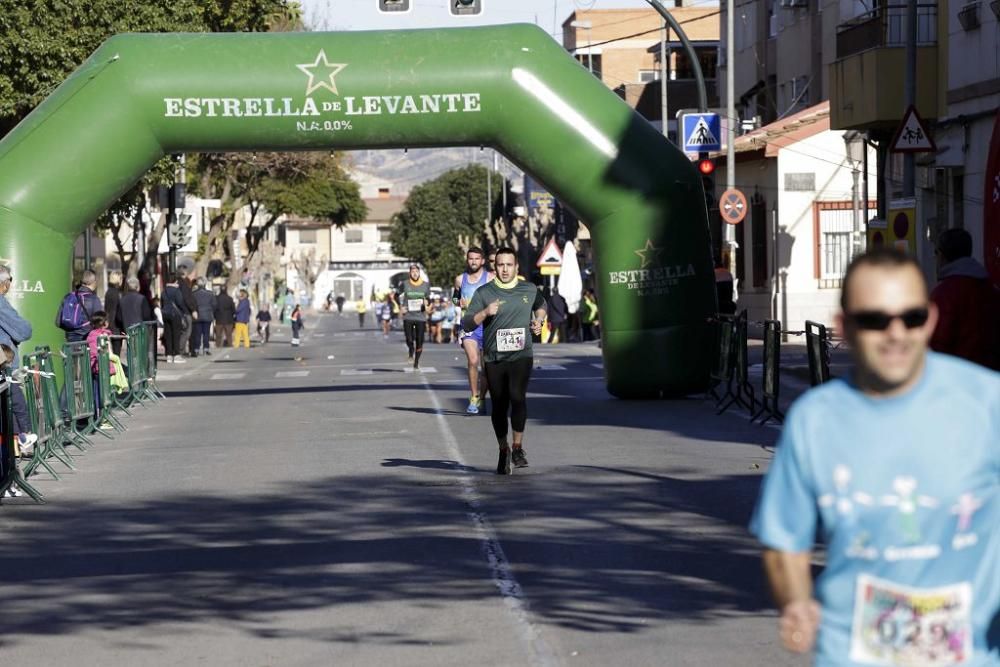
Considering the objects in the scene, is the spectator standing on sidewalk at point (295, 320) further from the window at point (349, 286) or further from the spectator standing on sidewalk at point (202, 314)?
the window at point (349, 286)

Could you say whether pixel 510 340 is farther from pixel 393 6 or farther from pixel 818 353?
pixel 393 6

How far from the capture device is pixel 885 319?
12.9ft

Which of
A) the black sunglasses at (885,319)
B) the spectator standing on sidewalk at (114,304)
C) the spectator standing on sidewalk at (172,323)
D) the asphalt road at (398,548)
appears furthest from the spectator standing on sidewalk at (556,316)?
the black sunglasses at (885,319)

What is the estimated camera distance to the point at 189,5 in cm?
3444

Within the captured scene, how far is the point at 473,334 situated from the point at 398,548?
1006cm

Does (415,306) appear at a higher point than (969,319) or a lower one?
lower

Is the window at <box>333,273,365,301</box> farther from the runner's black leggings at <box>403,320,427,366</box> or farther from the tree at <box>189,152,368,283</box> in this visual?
the runner's black leggings at <box>403,320,427,366</box>

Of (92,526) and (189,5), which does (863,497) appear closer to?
(92,526)

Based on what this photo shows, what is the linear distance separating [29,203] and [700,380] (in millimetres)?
7874

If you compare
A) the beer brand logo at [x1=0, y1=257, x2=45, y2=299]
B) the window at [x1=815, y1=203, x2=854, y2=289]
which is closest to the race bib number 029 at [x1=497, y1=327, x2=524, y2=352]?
the beer brand logo at [x1=0, y1=257, x2=45, y2=299]

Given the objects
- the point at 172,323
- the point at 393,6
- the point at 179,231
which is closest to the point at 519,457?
the point at 393,6

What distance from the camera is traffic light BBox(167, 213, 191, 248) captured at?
4297 centimetres

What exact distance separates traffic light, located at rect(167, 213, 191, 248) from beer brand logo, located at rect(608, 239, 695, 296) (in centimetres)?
2338

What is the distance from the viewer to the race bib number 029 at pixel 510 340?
1432 cm
